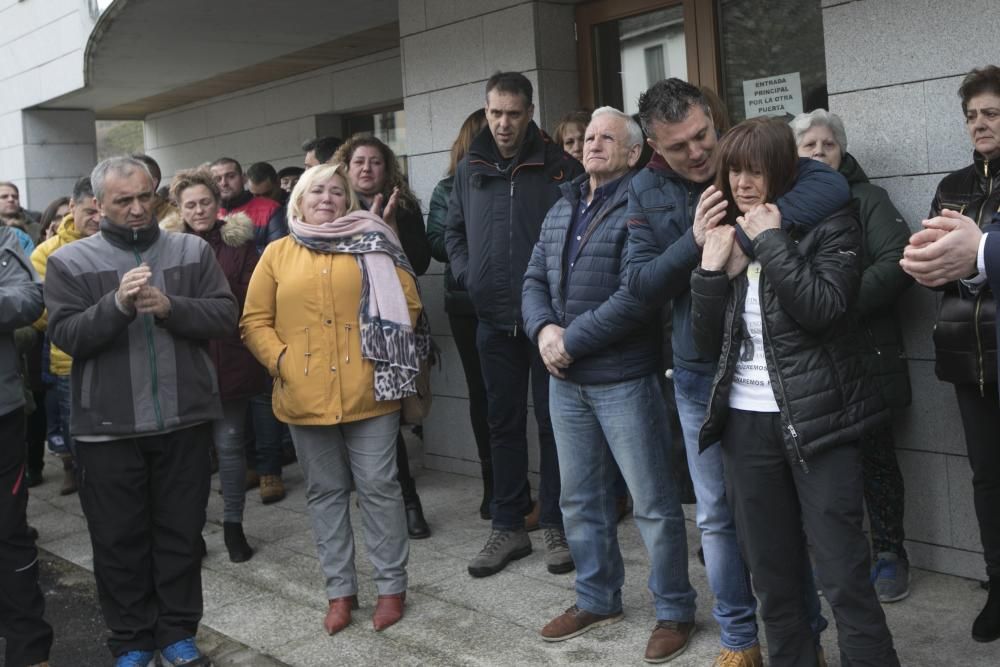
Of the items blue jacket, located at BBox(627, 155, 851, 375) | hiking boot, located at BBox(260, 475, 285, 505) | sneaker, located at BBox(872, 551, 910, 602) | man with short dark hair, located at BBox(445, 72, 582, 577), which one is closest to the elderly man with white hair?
blue jacket, located at BBox(627, 155, 851, 375)

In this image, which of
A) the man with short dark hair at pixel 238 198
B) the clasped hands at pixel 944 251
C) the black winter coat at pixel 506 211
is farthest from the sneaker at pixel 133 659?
the man with short dark hair at pixel 238 198

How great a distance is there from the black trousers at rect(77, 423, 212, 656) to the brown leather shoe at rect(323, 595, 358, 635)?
21.6 inches

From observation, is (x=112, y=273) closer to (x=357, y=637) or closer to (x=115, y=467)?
(x=115, y=467)

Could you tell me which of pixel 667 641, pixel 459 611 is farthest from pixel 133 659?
pixel 667 641

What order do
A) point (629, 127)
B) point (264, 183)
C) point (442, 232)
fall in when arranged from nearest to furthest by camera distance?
point (629, 127), point (442, 232), point (264, 183)

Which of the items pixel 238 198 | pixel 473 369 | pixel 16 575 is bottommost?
pixel 16 575

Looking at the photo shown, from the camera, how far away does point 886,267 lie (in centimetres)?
446

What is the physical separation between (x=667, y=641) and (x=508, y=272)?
1900mm

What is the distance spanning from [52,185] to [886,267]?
10.6m

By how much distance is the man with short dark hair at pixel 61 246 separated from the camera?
575 cm

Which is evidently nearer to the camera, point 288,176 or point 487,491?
point 487,491

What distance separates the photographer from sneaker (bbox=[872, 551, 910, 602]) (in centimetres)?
460

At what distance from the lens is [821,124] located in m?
4.58

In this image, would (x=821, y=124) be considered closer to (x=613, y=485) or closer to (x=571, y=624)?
(x=613, y=485)
